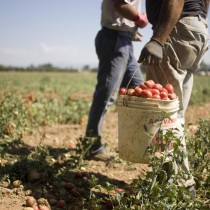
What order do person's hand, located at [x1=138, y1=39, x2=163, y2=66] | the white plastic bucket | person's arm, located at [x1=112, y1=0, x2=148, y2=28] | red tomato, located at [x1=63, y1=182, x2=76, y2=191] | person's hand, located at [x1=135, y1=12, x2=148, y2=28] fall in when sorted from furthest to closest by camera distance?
person's hand, located at [x1=135, y1=12, x2=148, y2=28], person's arm, located at [x1=112, y1=0, x2=148, y2=28], red tomato, located at [x1=63, y1=182, x2=76, y2=191], person's hand, located at [x1=138, y1=39, x2=163, y2=66], the white plastic bucket

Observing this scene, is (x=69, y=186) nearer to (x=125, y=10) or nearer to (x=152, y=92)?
(x=152, y=92)

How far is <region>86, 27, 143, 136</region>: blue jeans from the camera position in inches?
141

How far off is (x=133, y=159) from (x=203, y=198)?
0.74m

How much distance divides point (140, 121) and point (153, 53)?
0.53 metres

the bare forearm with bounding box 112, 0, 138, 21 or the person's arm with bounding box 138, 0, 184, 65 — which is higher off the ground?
the bare forearm with bounding box 112, 0, 138, 21

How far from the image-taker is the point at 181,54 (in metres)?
2.74

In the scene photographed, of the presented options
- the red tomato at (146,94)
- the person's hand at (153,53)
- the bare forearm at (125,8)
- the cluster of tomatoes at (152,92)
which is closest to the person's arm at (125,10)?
the bare forearm at (125,8)

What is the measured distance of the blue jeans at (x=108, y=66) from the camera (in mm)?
3578

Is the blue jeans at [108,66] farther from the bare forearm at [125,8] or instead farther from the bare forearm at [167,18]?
the bare forearm at [167,18]

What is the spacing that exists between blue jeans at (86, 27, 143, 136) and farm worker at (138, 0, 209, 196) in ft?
2.52

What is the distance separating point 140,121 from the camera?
2.43m

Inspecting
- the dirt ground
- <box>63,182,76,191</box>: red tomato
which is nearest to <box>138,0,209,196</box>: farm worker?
the dirt ground

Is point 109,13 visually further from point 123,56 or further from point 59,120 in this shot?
point 59,120

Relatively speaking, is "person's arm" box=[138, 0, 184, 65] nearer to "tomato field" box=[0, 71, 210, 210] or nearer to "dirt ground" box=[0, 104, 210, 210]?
"tomato field" box=[0, 71, 210, 210]
